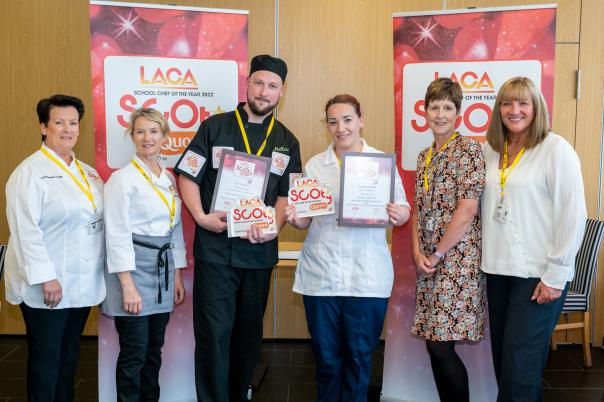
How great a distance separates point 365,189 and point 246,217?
24.4 inches

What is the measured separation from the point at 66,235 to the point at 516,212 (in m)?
2.12

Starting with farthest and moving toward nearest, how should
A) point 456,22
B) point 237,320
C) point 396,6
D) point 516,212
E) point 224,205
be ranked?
1. point 396,6
2. point 456,22
3. point 237,320
4. point 224,205
5. point 516,212

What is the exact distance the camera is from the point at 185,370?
10.8ft

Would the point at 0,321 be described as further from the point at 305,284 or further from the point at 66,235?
the point at 305,284

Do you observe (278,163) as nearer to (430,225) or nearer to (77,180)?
(430,225)

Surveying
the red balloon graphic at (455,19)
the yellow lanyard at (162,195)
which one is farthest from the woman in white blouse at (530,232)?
the yellow lanyard at (162,195)

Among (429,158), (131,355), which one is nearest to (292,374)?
(131,355)

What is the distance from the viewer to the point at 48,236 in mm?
2486

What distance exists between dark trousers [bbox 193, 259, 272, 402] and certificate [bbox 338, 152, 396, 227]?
64cm

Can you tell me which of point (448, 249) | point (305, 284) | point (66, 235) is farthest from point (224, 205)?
point (448, 249)

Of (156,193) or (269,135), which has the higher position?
(269,135)

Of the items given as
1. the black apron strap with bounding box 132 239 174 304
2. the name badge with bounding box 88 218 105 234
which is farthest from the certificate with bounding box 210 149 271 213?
the name badge with bounding box 88 218 105 234

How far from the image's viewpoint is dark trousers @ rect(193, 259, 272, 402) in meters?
2.83

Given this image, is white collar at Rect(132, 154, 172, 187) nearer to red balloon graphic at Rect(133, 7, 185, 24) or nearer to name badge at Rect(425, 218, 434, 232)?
red balloon graphic at Rect(133, 7, 185, 24)
